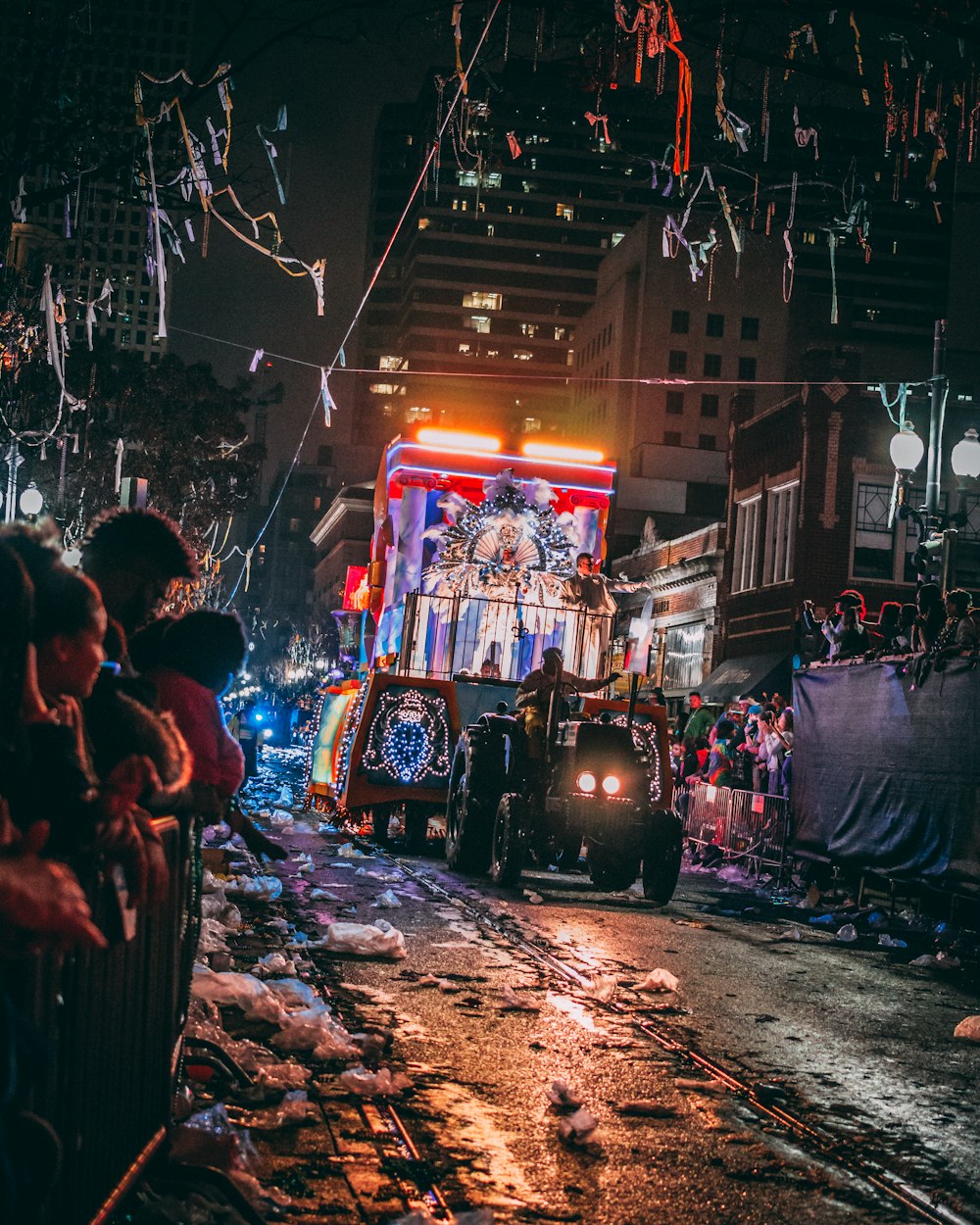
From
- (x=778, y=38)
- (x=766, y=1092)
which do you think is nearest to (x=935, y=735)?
(x=778, y=38)

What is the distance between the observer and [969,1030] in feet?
25.4

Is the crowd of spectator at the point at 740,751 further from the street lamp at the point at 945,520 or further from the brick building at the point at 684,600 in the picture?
the brick building at the point at 684,600

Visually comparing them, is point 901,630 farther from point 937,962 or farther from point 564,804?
point 937,962

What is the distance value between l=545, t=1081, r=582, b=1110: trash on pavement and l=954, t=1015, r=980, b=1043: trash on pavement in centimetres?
305

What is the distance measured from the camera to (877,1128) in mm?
5504

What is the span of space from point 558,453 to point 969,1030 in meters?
11.1

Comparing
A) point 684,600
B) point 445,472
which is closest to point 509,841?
point 445,472

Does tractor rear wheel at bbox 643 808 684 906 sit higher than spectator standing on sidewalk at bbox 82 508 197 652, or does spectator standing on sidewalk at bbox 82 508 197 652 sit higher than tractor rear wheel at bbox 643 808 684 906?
spectator standing on sidewalk at bbox 82 508 197 652

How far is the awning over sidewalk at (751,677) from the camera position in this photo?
3544 cm

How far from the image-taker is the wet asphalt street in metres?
4.62

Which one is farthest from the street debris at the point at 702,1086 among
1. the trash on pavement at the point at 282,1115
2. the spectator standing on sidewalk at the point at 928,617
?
the spectator standing on sidewalk at the point at 928,617

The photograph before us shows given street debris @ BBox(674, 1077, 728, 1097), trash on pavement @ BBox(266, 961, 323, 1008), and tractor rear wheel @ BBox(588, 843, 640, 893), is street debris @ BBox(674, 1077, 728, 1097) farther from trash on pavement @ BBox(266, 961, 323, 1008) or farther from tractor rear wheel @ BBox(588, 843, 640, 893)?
tractor rear wheel @ BBox(588, 843, 640, 893)

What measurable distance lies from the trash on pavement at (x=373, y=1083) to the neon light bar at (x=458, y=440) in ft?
40.4

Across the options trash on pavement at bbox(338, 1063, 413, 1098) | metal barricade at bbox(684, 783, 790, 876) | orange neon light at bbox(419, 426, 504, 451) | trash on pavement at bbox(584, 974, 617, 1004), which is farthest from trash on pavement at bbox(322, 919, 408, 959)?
orange neon light at bbox(419, 426, 504, 451)
